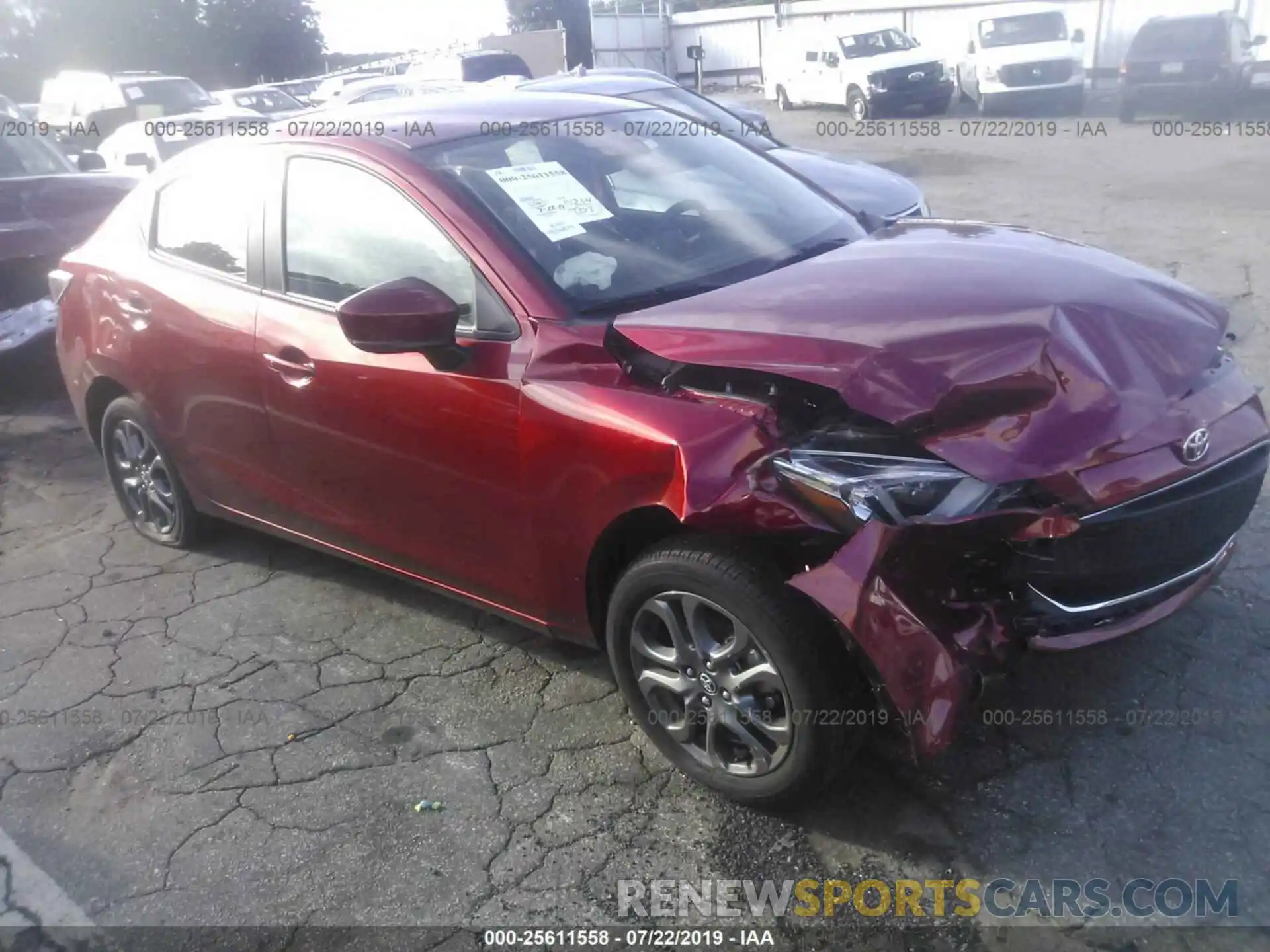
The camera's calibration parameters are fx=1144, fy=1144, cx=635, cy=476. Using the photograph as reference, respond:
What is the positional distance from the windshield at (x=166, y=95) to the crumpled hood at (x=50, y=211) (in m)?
13.4

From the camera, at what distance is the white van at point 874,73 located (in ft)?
70.5

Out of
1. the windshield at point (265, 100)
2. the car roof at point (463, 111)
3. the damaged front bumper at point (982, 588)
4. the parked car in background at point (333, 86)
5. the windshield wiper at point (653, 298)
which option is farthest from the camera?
the parked car in background at point (333, 86)

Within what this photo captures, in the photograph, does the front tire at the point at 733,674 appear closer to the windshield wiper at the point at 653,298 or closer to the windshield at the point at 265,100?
the windshield wiper at the point at 653,298

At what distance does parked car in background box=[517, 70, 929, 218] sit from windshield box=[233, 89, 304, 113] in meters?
10.5

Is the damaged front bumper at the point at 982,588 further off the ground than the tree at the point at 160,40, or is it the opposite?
the tree at the point at 160,40

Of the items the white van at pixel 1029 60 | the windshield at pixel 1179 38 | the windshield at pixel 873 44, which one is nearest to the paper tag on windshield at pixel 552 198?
the windshield at pixel 1179 38

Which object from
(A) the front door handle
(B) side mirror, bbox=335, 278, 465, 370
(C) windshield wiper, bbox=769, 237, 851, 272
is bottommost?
(A) the front door handle

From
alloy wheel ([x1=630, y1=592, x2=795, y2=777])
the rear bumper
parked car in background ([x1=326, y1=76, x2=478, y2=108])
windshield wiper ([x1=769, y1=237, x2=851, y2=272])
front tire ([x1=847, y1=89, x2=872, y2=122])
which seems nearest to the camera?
alloy wheel ([x1=630, y1=592, x2=795, y2=777])

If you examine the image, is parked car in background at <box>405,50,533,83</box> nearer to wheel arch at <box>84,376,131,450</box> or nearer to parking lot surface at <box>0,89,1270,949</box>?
wheel arch at <box>84,376,131,450</box>

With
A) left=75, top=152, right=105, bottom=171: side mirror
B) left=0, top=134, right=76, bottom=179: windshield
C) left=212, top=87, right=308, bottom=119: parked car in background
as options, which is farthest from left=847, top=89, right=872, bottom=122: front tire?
left=0, top=134, right=76, bottom=179: windshield

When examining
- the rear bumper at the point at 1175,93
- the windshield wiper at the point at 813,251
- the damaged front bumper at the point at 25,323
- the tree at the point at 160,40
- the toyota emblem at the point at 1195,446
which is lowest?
the rear bumper at the point at 1175,93

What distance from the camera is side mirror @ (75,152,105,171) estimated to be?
366 inches

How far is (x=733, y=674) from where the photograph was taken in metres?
2.91

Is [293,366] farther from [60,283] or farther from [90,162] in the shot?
[90,162]
